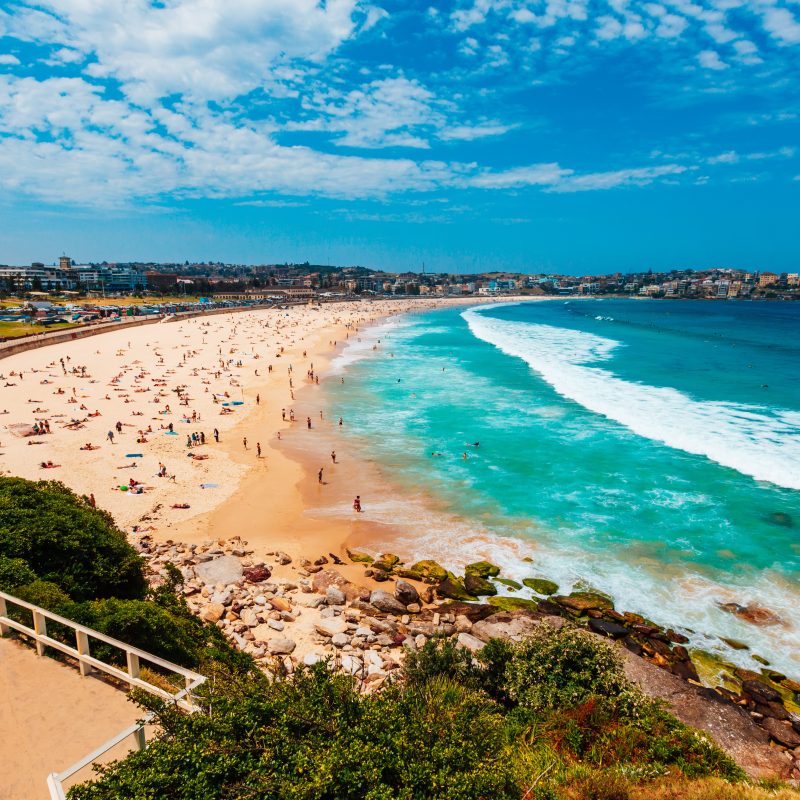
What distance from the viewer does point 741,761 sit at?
8922 millimetres

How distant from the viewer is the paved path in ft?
16.7

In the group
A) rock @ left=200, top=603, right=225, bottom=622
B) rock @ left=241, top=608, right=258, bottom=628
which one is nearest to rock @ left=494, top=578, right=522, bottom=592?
rock @ left=241, top=608, right=258, bottom=628

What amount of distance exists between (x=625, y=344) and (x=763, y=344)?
19642 millimetres

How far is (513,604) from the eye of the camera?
1380 cm

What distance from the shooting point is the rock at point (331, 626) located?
1202cm

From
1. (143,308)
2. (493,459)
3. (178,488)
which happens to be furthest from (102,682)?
(143,308)

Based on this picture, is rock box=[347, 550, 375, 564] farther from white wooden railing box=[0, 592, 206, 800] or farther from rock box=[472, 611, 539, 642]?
white wooden railing box=[0, 592, 206, 800]

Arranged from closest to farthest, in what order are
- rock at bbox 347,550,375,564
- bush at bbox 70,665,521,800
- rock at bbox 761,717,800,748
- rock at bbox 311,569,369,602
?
1. bush at bbox 70,665,521,800
2. rock at bbox 761,717,800,748
3. rock at bbox 311,569,369,602
4. rock at bbox 347,550,375,564

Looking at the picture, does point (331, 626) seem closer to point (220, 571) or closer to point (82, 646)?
point (220, 571)

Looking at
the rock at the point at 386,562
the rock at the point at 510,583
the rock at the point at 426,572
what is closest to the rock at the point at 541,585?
the rock at the point at 510,583

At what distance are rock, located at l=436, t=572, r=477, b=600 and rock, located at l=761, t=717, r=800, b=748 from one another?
21.8 ft

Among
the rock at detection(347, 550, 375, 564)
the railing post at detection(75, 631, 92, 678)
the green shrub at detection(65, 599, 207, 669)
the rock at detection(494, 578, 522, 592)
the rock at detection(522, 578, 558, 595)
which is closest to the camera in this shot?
the railing post at detection(75, 631, 92, 678)

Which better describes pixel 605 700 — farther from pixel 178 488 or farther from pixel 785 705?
pixel 178 488

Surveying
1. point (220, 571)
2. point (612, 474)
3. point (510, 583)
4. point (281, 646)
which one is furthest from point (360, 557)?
point (612, 474)
